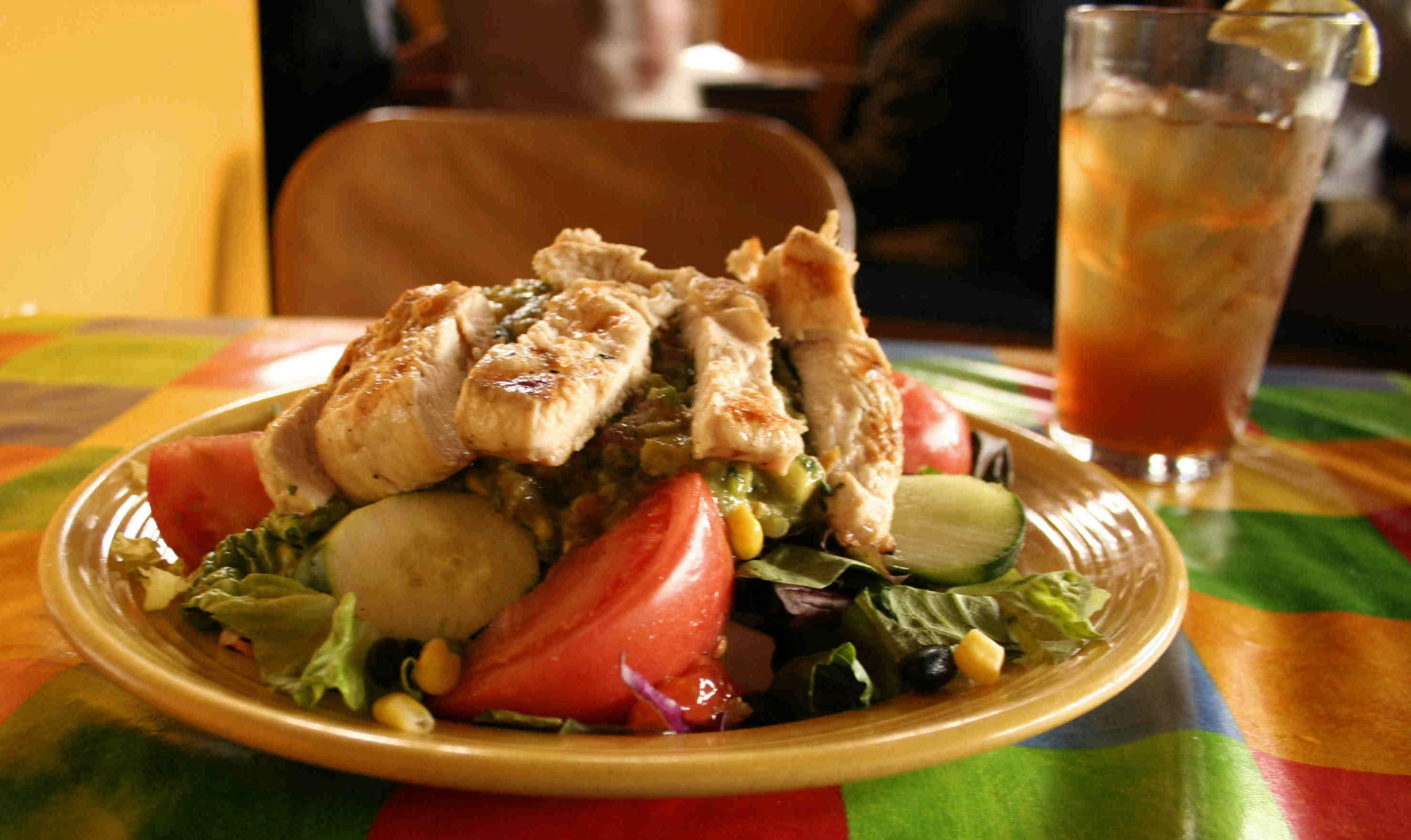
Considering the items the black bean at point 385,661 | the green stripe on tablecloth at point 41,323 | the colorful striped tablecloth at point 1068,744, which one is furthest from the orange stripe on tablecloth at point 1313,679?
the green stripe on tablecloth at point 41,323

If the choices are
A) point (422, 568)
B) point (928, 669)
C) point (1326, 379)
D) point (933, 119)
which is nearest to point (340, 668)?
point (422, 568)

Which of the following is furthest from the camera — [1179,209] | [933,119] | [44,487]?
[933,119]

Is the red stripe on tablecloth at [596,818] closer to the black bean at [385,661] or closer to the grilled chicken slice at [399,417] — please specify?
the black bean at [385,661]

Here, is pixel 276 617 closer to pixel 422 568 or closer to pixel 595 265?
pixel 422 568

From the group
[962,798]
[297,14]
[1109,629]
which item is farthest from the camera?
[297,14]

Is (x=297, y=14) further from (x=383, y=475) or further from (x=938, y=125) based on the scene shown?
(x=383, y=475)

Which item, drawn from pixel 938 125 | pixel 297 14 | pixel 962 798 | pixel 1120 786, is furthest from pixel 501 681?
pixel 938 125
